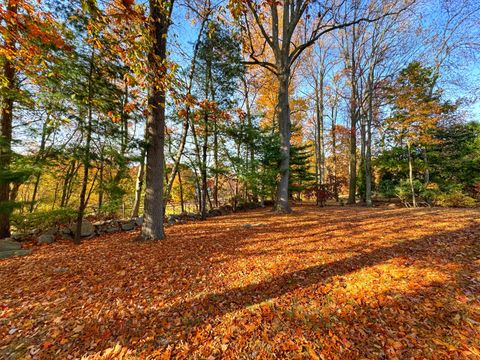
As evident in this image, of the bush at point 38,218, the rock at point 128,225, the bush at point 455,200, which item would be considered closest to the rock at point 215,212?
the rock at point 128,225

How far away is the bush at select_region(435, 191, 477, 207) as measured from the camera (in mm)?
9954

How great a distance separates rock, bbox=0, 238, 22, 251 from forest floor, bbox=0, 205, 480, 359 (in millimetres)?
722

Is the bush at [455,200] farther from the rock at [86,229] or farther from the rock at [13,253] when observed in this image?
the rock at [13,253]

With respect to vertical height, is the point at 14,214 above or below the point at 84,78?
below

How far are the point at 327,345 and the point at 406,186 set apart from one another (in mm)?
13616

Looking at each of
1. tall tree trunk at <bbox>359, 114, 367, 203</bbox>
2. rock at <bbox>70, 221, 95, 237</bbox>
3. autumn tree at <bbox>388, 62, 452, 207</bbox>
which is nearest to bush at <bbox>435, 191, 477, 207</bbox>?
autumn tree at <bbox>388, 62, 452, 207</bbox>

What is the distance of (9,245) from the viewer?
14.7 feet

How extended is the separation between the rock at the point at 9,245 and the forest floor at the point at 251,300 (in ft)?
2.37

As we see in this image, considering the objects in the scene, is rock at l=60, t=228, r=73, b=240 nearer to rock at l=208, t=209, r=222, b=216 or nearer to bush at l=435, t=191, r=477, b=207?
rock at l=208, t=209, r=222, b=216

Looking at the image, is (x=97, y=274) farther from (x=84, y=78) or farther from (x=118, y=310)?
(x=84, y=78)

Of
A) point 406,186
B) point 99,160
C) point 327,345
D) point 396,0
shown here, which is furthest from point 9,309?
point 396,0

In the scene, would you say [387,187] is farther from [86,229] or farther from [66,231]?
[66,231]

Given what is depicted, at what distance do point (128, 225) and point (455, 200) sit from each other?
15.8 metres

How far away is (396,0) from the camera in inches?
380
